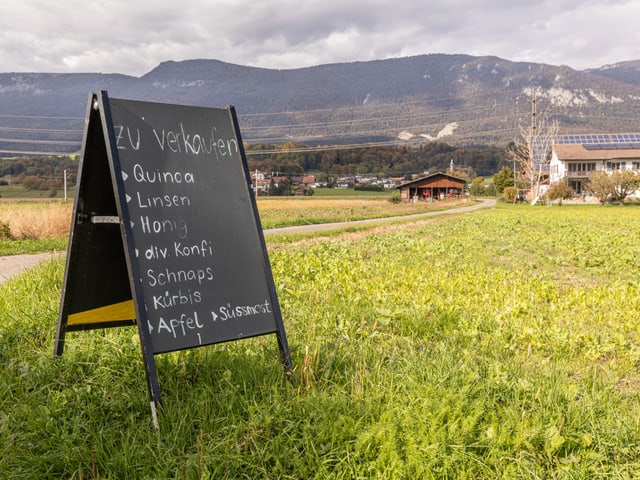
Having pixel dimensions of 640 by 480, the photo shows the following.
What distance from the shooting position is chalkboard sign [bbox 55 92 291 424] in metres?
3.05

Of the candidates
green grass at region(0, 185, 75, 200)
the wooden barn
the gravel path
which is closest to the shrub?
the wooden barn

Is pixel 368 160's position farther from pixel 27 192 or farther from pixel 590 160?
pixel 27 192

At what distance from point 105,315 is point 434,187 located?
8573 centimetres

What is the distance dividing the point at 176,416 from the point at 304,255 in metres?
7.10

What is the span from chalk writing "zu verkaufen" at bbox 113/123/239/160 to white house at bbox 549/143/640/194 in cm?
7731

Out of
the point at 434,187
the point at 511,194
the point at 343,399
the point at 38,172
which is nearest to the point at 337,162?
the point at 434,187

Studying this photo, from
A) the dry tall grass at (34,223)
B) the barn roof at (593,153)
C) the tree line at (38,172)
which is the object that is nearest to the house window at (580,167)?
the barn roof at (593,153)

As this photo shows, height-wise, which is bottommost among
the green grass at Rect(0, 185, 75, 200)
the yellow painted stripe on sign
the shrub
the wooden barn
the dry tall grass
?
the shrub

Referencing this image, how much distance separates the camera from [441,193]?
86125mm

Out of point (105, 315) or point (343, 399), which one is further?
point (105, 315)

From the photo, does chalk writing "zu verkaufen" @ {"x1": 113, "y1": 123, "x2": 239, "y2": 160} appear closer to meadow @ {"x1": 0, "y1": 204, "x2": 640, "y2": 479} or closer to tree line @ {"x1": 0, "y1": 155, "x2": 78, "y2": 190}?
meadow @ {"x1": 0, "y1": 204, "x2": 640, "y2": 479}

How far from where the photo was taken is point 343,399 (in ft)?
9.63

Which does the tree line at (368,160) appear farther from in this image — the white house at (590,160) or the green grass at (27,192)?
the white house at (590,160)

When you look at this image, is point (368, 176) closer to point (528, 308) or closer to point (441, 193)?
A: point (441, 193)
